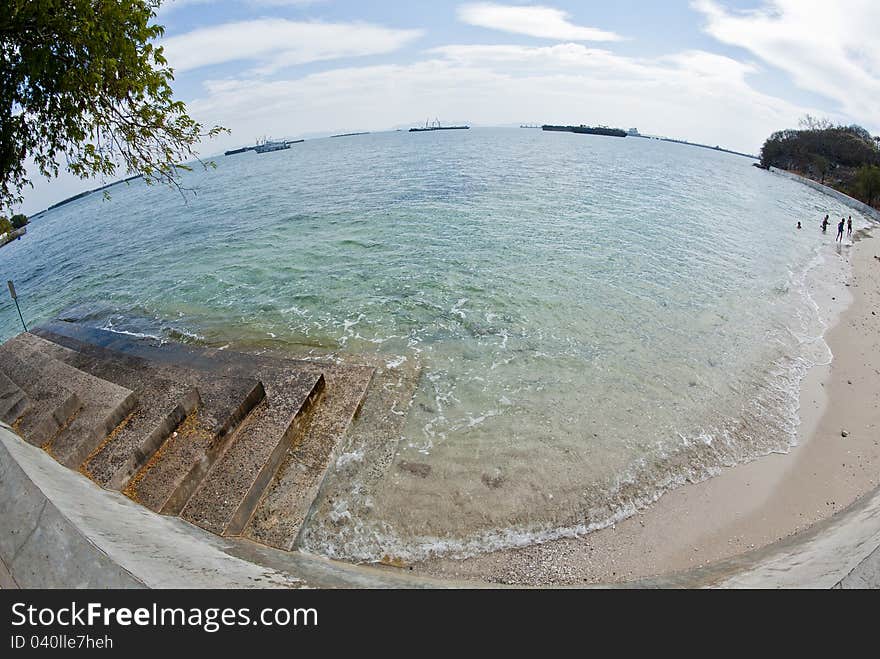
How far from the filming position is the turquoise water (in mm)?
7199

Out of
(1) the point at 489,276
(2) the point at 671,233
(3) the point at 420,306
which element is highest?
(2) the point at 671,233

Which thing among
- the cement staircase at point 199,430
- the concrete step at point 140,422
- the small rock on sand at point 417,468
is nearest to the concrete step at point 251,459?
the cement staircase at point 199,430

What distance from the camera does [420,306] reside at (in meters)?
14.1

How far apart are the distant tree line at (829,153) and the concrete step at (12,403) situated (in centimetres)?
6245

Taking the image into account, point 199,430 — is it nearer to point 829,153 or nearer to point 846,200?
point 846,200

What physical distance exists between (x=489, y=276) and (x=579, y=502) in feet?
36.6

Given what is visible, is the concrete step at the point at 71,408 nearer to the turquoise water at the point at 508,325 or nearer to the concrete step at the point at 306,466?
the concrete step at the point at 306,466

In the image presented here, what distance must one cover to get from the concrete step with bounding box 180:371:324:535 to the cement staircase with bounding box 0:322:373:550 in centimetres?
2

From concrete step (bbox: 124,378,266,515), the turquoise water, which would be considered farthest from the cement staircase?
the turquoise water

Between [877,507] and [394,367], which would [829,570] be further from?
[394,367]

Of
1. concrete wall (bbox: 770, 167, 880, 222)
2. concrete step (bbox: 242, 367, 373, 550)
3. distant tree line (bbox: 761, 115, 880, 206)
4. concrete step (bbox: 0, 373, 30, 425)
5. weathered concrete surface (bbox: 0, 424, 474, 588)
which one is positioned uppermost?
distant tree line (bbox: 761, 115, 880, 206)

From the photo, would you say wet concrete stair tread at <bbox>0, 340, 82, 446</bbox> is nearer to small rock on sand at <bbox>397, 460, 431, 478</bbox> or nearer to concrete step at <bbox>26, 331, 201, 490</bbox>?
concrete step at <bbox>26, 331, 201, 490</bbox>

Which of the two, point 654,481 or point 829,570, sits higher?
point 829,570
